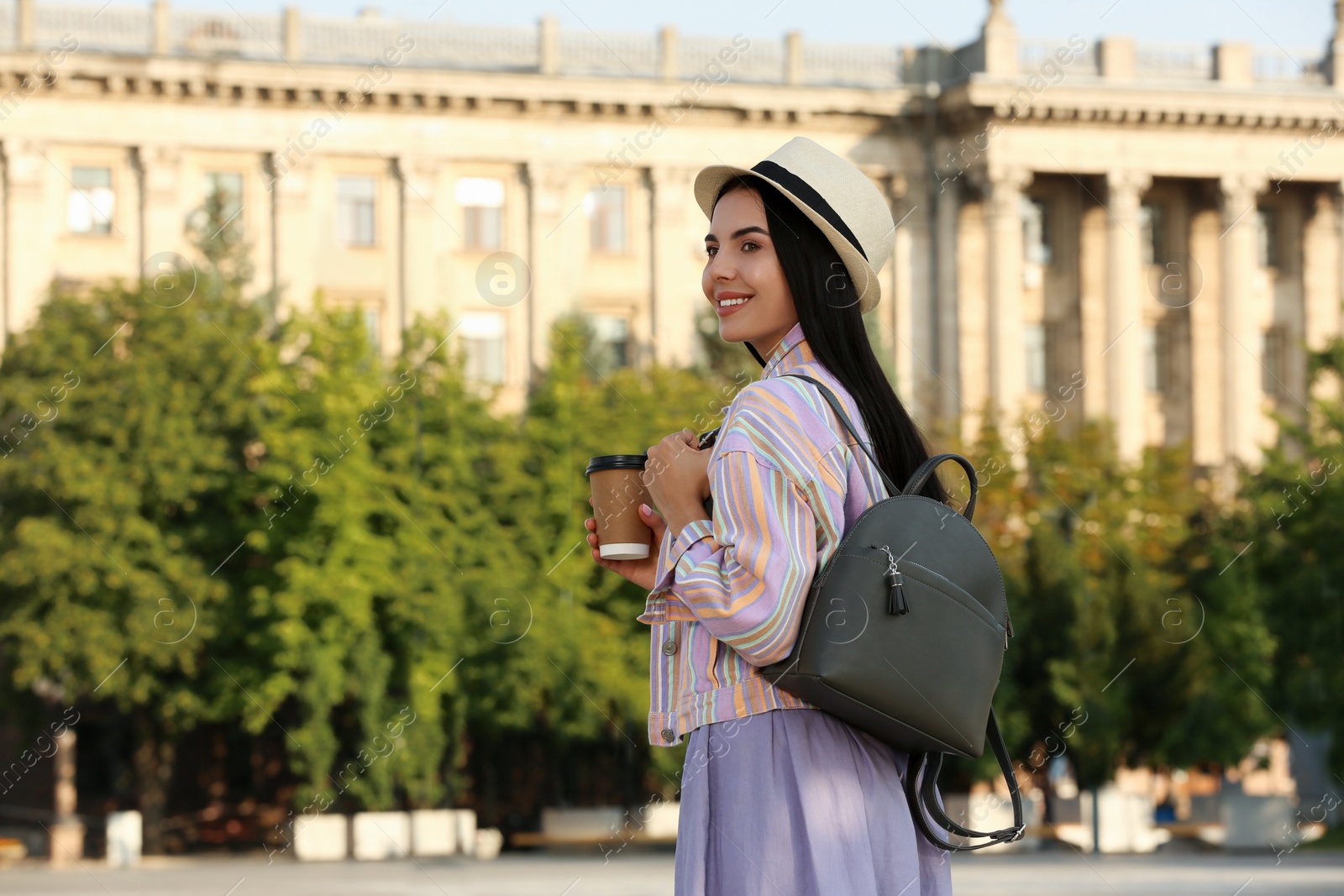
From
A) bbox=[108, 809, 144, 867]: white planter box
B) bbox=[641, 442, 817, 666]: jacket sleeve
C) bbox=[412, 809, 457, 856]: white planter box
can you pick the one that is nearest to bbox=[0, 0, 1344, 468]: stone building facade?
bbox=[412, 809, 457, 856]: white planter box

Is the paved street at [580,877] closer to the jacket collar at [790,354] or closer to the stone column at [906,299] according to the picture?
the stone column at [906,299]

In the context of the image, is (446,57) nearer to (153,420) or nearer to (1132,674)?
(153,420)

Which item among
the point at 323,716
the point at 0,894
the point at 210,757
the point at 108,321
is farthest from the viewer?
the point at 210,757

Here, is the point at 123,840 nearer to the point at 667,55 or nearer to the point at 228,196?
the point at 228,196

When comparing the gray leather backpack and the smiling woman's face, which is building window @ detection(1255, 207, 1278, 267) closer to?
the smiling woman's face

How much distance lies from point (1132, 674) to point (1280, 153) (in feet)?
67.9

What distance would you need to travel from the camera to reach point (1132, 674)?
3569 centimetres

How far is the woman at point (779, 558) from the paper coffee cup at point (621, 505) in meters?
0.10

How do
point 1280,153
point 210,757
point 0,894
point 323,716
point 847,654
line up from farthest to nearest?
point 1280,153, point 210,757, point 323,716, point 0,894, point 847,654

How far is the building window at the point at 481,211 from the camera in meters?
48.5

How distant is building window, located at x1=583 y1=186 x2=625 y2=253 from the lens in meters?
49.4

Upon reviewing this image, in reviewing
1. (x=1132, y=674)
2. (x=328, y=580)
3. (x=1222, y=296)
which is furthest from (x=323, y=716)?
(x=1222, y=296)


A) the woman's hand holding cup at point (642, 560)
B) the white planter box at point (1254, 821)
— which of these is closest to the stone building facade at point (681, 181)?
the white planter box at point (1254, 821)

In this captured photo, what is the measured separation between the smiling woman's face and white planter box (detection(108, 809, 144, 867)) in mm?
32471
